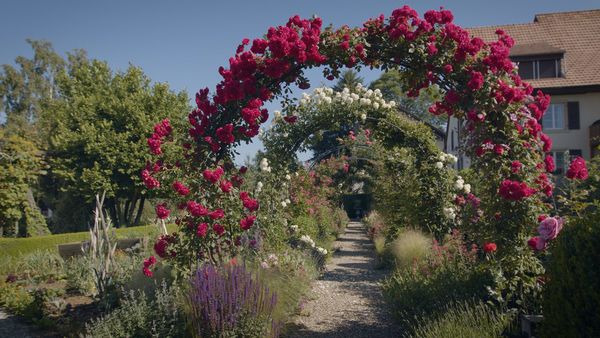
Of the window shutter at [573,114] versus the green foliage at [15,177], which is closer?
the green foliage at [15,177]

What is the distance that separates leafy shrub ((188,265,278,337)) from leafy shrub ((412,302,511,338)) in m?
1.33

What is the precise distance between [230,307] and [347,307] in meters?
2.90

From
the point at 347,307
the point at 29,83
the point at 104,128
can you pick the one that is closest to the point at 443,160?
the point at 347,307

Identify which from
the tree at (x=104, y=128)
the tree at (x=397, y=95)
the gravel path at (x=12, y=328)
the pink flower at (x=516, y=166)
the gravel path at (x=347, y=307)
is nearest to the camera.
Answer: the pink flower at (x=516, y=166)

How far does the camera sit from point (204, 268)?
4.88 metres

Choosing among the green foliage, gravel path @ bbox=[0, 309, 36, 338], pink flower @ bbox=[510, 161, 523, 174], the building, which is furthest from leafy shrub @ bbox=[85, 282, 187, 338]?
the building

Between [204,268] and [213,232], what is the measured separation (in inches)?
23.7

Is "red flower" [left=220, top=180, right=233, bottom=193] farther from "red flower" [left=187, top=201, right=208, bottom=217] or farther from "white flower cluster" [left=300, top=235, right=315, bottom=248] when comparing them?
"white flower cluster" [left=300, top=235, right=315, bottom=248]

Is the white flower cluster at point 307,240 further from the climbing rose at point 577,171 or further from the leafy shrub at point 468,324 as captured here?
the climbing rose at point 577,171

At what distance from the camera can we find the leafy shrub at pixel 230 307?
13.8ft

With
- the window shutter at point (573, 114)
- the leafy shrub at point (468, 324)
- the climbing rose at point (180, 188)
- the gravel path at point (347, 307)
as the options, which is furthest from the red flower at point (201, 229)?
the window shutter at point (573, 114)

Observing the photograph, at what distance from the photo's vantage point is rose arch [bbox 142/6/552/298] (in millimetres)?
4742

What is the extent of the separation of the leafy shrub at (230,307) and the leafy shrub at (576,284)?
230 cm

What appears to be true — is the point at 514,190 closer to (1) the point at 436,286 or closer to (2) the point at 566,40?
(1) the point at 436,286
